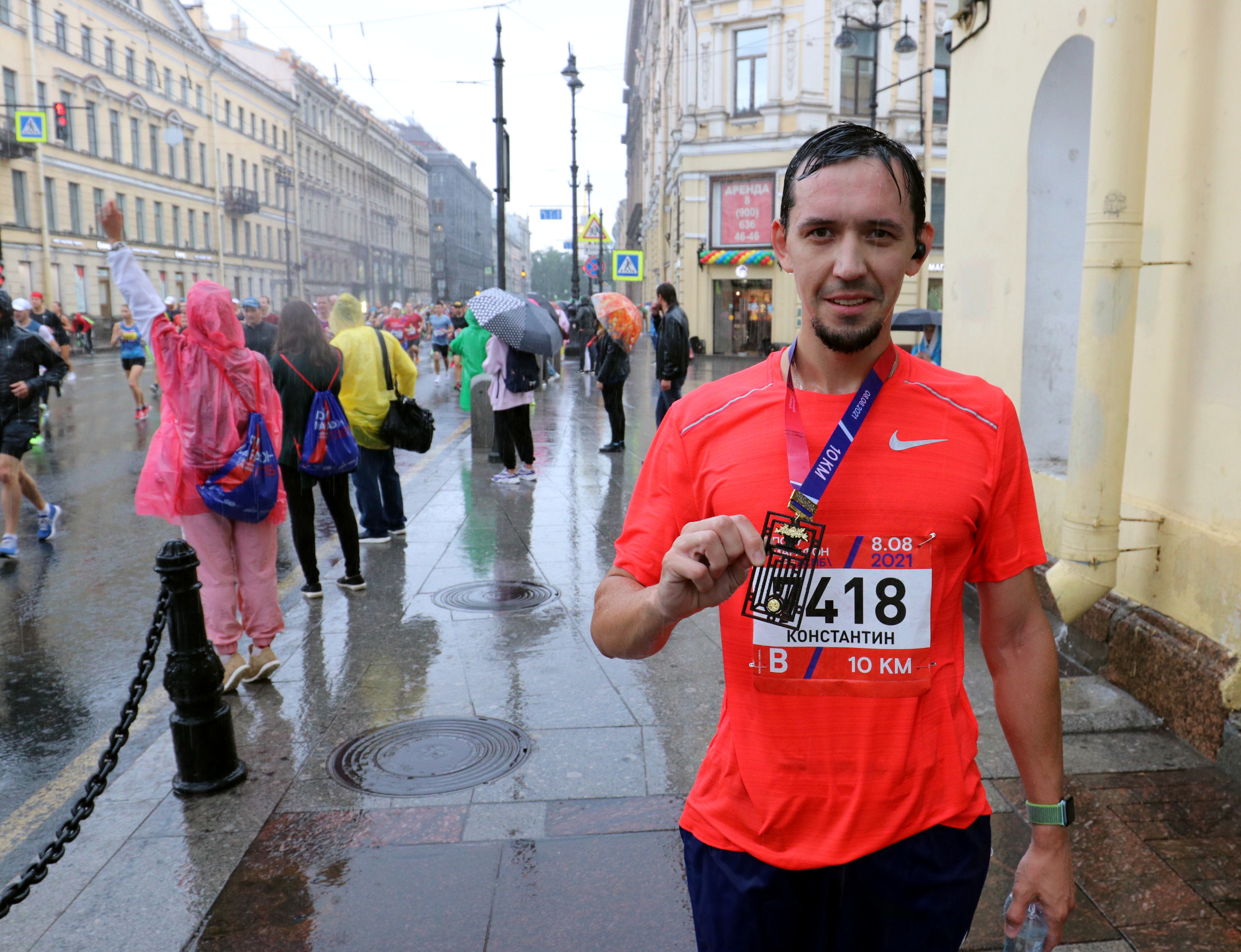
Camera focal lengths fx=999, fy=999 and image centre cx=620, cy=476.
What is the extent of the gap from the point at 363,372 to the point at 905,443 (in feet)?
21.1

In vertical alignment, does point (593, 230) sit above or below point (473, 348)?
above

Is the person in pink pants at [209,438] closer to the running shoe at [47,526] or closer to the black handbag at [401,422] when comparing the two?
the black handbag at [401,422]

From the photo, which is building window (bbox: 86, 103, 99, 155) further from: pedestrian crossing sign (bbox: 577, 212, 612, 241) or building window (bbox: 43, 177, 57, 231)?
pedestrian crossing sign (bbox: 577, 212, 612, 241)

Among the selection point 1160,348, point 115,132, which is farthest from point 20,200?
point 1160,348

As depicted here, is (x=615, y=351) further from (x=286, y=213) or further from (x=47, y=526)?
(x=286, y=213)

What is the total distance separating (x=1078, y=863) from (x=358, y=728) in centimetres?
288

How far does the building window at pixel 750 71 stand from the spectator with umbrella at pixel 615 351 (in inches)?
Answer: 872

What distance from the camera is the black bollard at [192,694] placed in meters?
3.80

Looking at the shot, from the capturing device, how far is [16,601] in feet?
21.5

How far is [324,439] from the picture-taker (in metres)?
6.39

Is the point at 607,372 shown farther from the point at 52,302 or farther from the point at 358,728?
the point at 52,302

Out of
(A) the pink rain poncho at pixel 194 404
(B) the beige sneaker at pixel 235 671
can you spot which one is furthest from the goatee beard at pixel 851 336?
(B) the beige sneaker at pixel 235 671

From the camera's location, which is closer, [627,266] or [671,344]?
[671,344]

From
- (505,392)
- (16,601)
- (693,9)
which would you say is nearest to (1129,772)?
(16,601)
